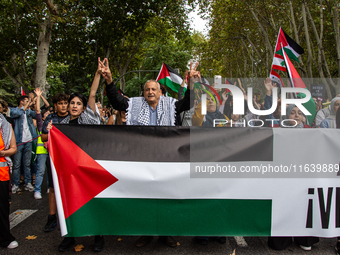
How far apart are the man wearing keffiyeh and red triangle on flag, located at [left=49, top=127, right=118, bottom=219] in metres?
0.75

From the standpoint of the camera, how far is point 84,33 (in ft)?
57.4

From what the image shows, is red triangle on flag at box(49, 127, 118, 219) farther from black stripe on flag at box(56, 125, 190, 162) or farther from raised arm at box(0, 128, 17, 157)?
raised arm at box(0, 128, 17, 157)

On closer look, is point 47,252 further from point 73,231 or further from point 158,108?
point 158,108

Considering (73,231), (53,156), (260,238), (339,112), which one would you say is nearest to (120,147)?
(53,156)

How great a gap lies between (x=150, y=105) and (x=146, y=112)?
141 mm

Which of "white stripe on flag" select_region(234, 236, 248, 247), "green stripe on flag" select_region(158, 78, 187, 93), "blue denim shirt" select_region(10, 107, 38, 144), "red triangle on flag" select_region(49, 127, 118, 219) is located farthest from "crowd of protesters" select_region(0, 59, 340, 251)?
"green stripe on flag" select_region(158, 78, 187, 93)

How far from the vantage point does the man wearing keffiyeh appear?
152 inches

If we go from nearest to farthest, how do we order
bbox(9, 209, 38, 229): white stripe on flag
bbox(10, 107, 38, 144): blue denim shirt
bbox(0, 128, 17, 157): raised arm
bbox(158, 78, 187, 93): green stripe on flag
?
bbox(0, 128, 17, 157): raised arm, bbox(9, 209, 38, 229): white stripe on flag, bbox(10, 107, 38, 144): blue denim shirt, bbox(158, 78, 187, 93): green stripe on flag

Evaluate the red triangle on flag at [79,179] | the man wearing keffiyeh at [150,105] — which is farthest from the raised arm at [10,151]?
the man wearing keffiyeh at [150,105]

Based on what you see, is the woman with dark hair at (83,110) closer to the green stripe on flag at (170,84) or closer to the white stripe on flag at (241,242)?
the white stripe on flag at (241,242)

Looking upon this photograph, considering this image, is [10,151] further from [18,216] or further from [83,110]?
[18,216]

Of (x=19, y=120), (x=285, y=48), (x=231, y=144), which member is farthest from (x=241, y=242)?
(x=285, y=48)

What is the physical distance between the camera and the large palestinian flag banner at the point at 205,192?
11.0 ft

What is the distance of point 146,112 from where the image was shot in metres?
3.90
